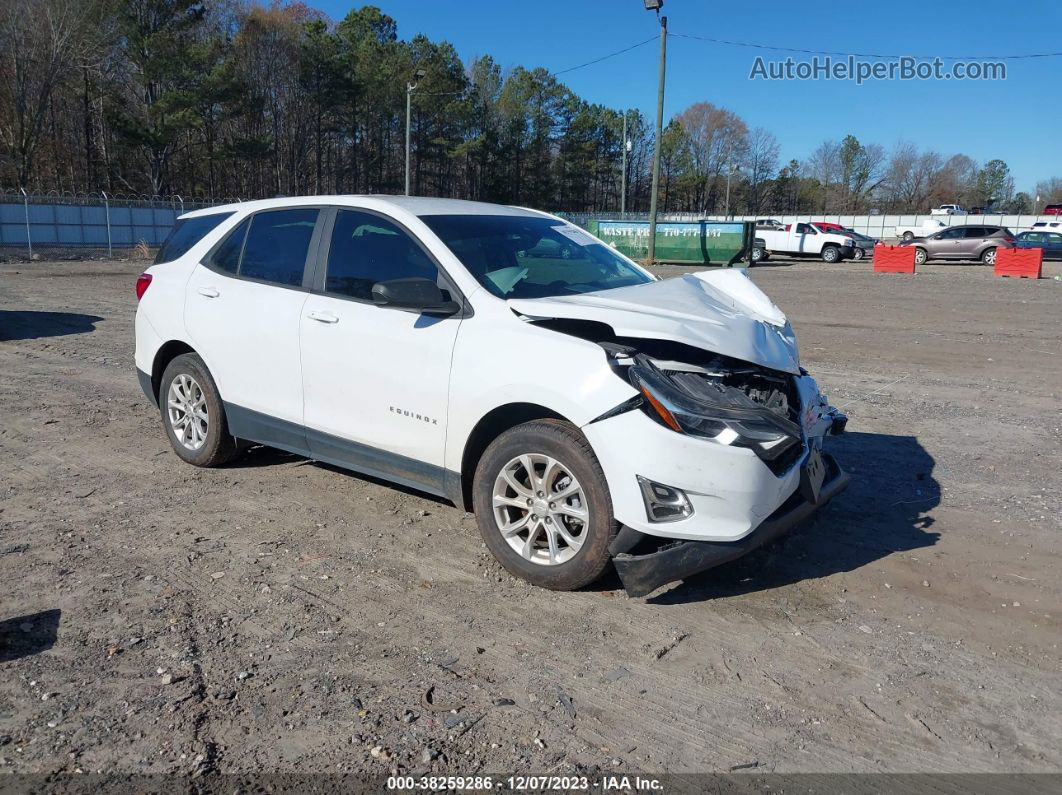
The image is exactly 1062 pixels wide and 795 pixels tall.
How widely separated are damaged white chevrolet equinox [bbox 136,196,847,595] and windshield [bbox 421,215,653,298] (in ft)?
0.06

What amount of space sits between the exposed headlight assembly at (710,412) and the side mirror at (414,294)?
1.14 m

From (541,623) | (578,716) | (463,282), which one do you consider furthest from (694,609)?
(463,282)

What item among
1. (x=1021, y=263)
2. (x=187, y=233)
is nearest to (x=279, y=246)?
(x=187, y=233)

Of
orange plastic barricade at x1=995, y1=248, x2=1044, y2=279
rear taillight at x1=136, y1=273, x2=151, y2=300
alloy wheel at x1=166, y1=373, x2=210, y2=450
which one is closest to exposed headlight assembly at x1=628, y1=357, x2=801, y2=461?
alloy wheel at x1=166, y1=373, x2=210, y2=450

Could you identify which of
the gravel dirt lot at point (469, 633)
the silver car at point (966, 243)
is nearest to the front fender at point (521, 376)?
the gravel dirt lot at point (469, 633)

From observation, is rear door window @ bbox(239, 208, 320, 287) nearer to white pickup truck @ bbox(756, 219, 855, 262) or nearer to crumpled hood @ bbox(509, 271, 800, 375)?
crumpled hood @ bbox(509, 271, 800, 375)

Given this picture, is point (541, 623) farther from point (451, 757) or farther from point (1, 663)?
point (1, 663)

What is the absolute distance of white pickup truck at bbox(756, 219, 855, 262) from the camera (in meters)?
36.5

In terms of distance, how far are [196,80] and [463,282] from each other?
5263cm

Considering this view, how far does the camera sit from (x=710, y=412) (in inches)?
144

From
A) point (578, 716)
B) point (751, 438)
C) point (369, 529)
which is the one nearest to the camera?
point (578, 716)

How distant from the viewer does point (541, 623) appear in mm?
3727

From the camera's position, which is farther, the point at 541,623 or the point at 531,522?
the point at 531,522

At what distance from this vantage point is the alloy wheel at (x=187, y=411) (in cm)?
571
